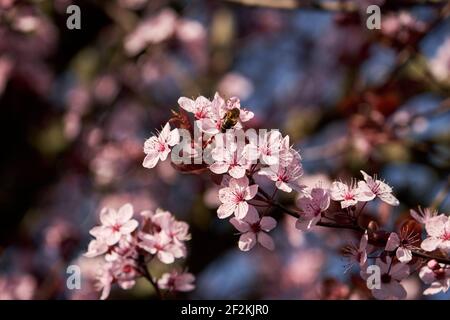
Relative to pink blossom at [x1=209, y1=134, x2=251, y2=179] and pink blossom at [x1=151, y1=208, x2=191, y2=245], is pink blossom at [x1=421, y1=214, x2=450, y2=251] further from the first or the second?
pink blossom at [x1=151, y1=208, x2=191, y2=245]

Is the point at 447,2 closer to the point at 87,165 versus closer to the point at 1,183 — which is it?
the point at 87,165

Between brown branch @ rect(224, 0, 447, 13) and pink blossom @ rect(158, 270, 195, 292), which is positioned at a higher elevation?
brown branch @ rect(224, 0, 447, 13)

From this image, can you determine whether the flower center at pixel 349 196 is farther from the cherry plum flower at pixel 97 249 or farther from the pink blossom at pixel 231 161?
the cherry plum flower at pixel 97 249

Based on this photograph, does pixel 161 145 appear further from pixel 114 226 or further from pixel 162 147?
pixel 114 226

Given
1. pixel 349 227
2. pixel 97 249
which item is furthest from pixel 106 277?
pixel 349 227

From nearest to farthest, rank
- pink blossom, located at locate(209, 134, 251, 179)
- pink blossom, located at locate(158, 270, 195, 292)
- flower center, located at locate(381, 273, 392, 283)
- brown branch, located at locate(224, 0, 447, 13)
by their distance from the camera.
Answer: pink blossom, located at locate(209, 134, 251, 179), flower center, located at locate(381, 273, 392, 283), pink blossom, located at locate(158, 270, 195, 292), brown branch, located at locate(224, 0, 447, 13)

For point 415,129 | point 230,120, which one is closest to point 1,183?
A: point 415,129

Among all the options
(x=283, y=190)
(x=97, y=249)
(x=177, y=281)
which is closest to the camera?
(x=283, y=190)

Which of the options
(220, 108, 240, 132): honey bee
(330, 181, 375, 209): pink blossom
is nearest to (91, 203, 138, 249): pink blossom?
(220, 108, 240, 132): honey bee
